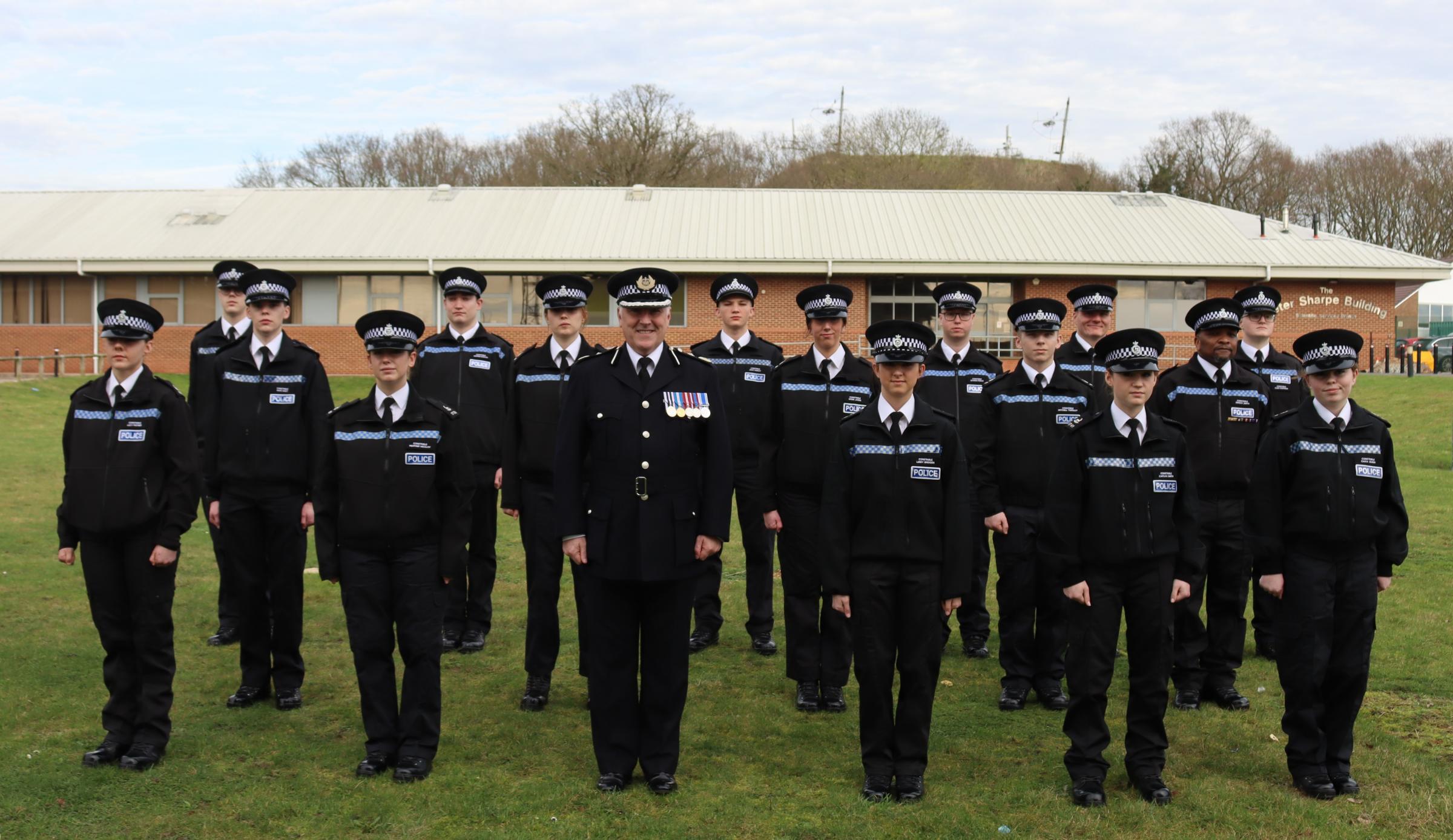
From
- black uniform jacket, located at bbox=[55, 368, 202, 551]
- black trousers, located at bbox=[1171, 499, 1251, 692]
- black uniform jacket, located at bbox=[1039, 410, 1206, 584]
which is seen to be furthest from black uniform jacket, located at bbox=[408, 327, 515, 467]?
black trousers, located at bbox=[1171, 499, 1251, 692]

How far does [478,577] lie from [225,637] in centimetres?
166

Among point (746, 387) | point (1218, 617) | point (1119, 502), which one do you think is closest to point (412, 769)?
point (746, 387)

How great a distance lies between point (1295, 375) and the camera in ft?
25.1

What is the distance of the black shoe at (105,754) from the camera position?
550cm

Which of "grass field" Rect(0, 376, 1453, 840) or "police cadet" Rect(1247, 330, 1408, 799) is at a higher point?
"police cadet" Rect(1247, 330, 1408, 799)

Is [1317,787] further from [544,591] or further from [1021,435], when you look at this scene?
[544,591]

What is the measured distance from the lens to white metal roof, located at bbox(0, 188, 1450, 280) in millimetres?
29141

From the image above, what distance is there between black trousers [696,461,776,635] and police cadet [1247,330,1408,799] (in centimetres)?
279

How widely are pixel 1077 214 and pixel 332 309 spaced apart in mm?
19503

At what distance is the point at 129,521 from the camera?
18.2 feet

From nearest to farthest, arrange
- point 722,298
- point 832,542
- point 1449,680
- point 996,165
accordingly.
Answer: point 832,542
point 1449,680
point 722,298
point 996,165

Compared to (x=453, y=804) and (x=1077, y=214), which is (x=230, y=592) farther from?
(x=1077, y=214)

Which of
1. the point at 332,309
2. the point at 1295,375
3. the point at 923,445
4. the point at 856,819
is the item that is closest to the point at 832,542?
the point at 923,445

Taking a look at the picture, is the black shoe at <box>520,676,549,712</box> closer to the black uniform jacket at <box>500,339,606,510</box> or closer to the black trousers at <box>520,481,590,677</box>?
the black trousers at <box>520,481,590,677</box>
